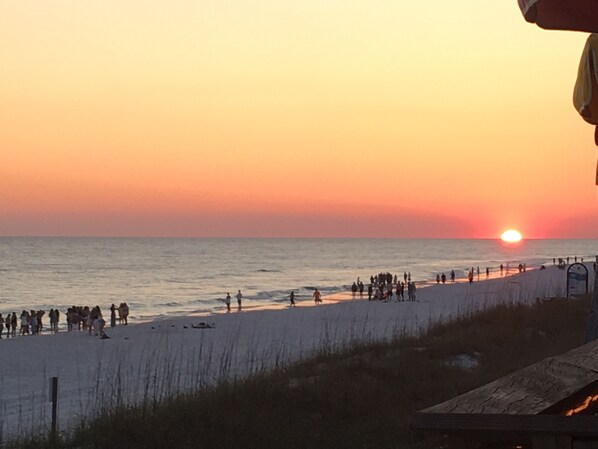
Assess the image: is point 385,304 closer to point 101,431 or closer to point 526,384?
point 101,431

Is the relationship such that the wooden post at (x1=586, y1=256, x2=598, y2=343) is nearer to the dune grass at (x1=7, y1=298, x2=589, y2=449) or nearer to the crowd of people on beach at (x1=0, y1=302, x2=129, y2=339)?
the dune grass at (x1=7, y1=298, x2=589, y2=449)

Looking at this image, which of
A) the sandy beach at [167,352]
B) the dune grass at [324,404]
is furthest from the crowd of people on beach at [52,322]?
the dune grass at [324,404]

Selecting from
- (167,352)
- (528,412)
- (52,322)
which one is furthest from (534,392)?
(52,322)

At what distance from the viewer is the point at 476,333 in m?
13.9

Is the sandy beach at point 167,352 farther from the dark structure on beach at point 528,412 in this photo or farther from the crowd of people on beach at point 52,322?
the dark structure on beach at point 528,412

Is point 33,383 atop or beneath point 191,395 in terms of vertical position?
beneath

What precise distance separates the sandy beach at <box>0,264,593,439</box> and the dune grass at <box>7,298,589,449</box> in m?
0.62

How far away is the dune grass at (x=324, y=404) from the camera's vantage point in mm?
7277

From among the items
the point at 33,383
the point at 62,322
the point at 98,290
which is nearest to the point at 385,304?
the point at 62,322

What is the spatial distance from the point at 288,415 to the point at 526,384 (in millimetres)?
5238

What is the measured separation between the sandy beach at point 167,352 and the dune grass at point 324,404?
2.03 feet

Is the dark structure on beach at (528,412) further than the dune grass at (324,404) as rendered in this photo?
No

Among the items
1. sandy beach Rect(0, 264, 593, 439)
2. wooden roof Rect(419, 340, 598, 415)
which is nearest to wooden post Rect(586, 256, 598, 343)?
wooden roof Rect(419, 340, 598, 415)

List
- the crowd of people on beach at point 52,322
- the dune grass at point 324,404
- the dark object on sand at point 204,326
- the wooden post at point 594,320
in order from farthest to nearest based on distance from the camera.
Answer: the crowd of people on beach at point 52,322 < the dark object on sand at point 204,326 < the dune grass at point 324,404 < the wooden post at point 594,320
